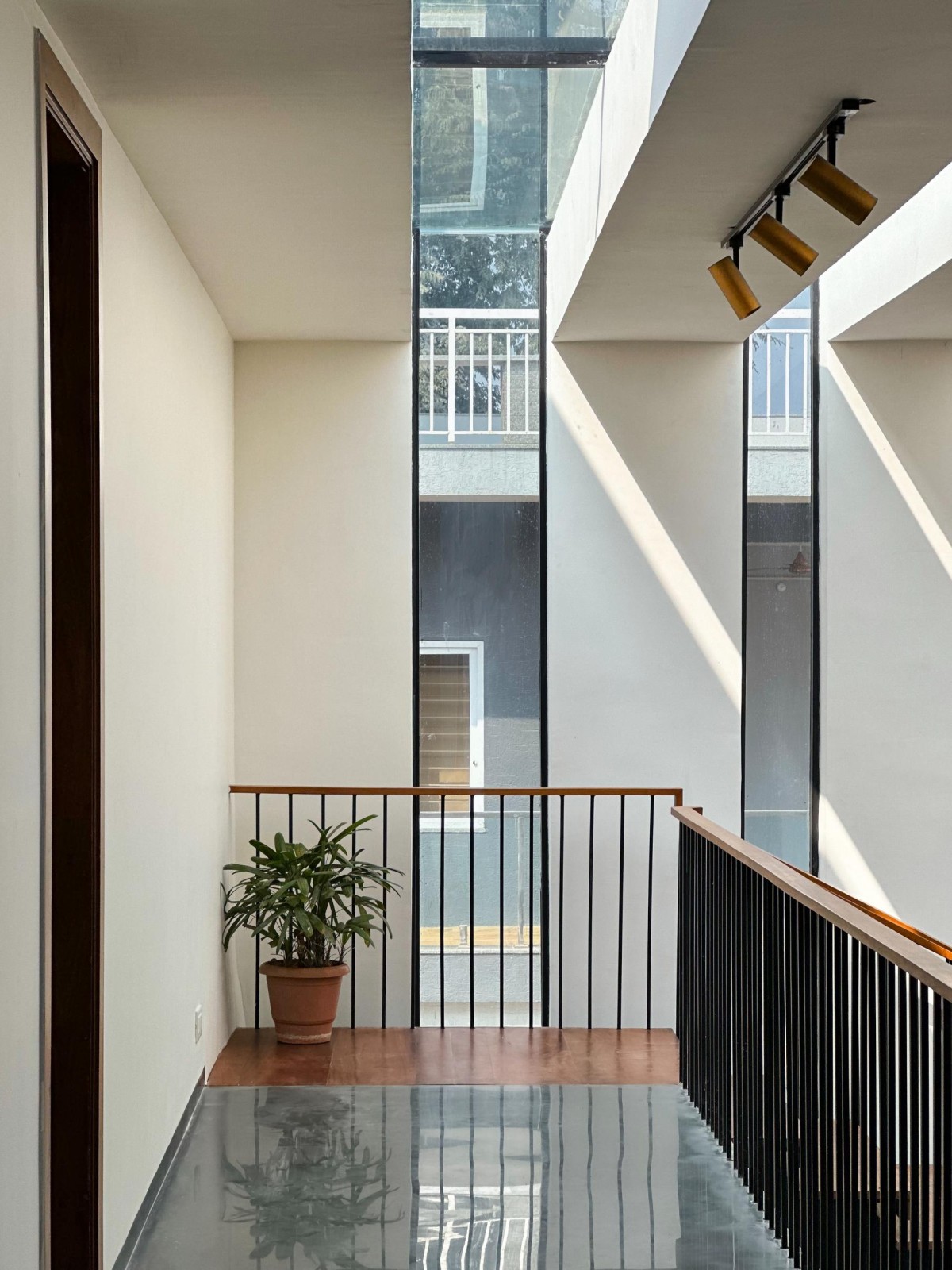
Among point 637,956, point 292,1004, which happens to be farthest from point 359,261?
point 637,956

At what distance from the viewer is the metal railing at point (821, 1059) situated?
7.08 feet

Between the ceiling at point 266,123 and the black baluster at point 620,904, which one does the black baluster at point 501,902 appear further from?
the ceiling at point 266,123

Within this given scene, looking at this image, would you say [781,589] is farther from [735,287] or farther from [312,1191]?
[312,1191]

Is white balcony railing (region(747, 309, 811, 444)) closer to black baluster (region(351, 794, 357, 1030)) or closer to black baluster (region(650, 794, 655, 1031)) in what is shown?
black baluster (region(650, 794, 655, 1031))

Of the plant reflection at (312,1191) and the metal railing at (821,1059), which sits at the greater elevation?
the metal railing at (821,1059)

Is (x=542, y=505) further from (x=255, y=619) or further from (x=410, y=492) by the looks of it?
(x=255, y=619)

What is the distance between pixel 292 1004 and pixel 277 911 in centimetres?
38

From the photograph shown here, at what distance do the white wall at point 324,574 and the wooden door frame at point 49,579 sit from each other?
101 inches

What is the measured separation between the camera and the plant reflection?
315 centimetres

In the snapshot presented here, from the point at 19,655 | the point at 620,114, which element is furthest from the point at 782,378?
the point at 19,655

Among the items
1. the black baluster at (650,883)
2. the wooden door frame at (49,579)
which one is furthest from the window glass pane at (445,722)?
the wooden door frame at (49,579)

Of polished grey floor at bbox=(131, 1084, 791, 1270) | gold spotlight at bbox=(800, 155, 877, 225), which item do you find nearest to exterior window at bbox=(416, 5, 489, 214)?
gold spotlight at bbox=(800, 155, 877, 225)

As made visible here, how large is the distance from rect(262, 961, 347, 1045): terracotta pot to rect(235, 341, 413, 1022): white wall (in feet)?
2.04

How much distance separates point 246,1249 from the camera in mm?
3135
